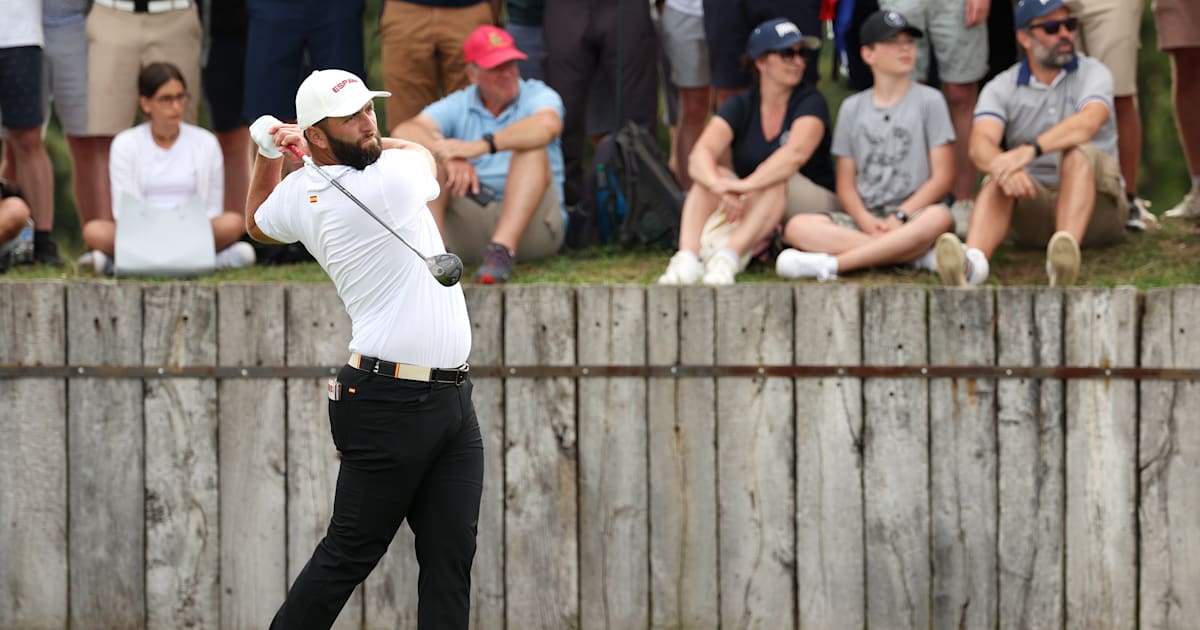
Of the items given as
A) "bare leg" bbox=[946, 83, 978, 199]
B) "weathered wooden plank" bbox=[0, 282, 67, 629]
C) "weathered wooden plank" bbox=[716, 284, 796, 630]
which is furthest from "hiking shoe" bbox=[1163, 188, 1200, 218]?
"weathered wooden plank" bbox=[0, 282, 67, 629]

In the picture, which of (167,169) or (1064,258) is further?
(167,169)

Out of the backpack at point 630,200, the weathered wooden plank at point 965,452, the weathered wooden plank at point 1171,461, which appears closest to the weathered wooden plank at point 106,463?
the backpack at point 630,200

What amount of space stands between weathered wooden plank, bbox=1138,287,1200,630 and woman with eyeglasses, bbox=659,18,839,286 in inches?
74.4

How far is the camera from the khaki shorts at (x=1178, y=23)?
817 centimetres

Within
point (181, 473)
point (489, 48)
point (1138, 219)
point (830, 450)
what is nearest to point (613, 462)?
point (830, 450)

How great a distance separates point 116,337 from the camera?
675 cm

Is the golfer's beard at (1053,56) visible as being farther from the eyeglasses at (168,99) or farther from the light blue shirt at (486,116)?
the eyeglasses at (168,99)

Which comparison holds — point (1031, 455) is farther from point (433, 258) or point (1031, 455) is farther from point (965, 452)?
point (433, 258)

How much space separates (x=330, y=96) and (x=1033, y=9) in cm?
403

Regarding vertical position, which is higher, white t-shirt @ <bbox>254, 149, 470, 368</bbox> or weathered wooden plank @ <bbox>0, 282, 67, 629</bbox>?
white t-shirt @ <bbox>254, 149, 470, 368</bbox>

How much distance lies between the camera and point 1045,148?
7574mm

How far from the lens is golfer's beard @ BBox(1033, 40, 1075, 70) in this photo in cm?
777

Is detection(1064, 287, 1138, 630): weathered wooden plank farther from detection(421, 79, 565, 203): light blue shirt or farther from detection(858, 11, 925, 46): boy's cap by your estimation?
detection(421, 79, 565, 203): light blue shirt

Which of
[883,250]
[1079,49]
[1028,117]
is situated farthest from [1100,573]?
[1079,49]
